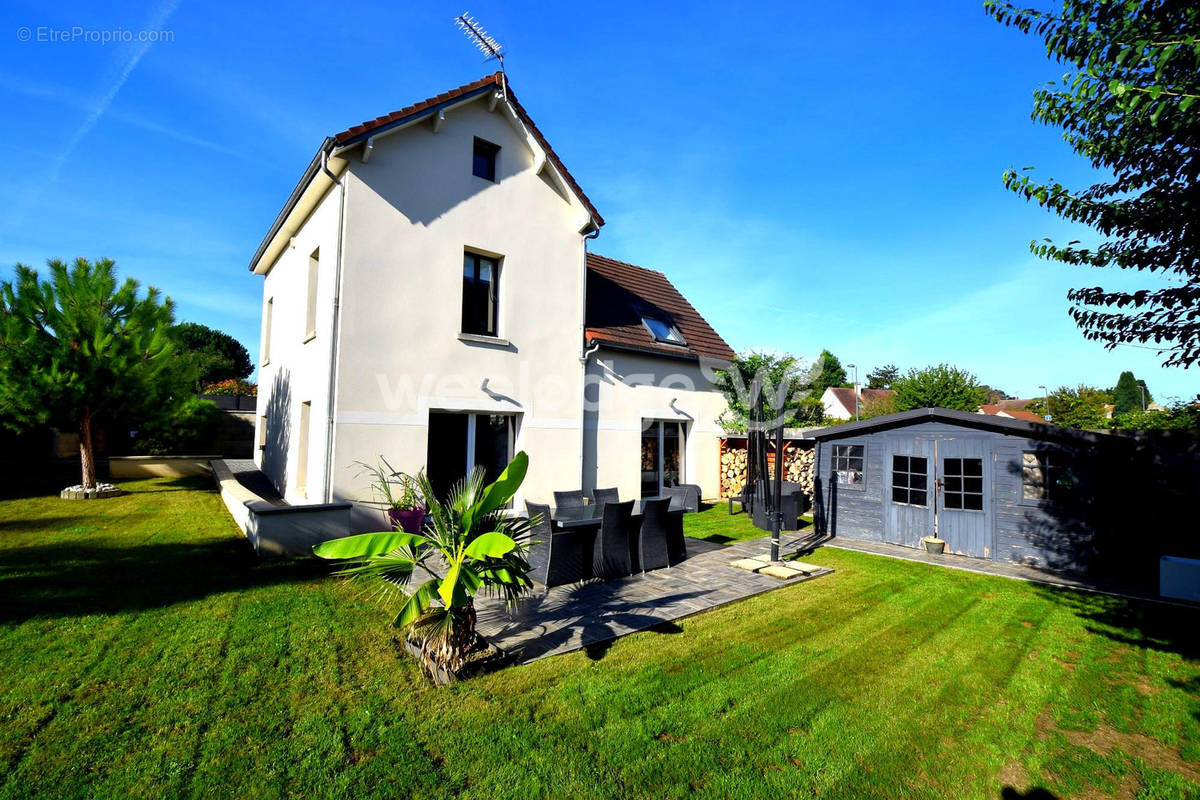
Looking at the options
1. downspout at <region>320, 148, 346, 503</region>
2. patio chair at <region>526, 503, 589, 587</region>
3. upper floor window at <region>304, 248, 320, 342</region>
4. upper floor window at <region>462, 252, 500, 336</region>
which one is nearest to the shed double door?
patio chair at <region>526, 503, 589, 587</region>

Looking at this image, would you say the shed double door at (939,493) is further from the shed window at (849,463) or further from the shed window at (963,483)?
the shed window at (849,463)

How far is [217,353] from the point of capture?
49688mm

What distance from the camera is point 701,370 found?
15.4 m

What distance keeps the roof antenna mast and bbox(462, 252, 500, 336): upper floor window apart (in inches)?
138

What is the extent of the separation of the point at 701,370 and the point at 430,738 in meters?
13.0

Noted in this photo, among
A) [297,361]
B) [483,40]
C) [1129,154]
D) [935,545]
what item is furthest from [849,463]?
[297,361]

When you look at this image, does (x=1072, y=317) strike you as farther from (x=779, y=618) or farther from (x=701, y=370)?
(x=701, y=370)

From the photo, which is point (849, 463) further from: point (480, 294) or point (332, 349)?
point (332, 349)

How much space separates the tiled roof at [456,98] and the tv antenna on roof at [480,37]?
0.56 metres

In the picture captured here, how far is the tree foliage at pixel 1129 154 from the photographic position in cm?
438

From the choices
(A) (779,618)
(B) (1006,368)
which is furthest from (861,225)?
(B) (1006,368)

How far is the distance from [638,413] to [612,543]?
641 centimetres

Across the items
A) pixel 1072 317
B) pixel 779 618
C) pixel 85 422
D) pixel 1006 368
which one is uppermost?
pixel 1006 368

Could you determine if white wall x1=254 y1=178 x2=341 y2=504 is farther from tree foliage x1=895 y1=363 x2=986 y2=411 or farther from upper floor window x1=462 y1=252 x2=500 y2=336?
tree foliage x1=895 y1=363 x2=986 y2=411
